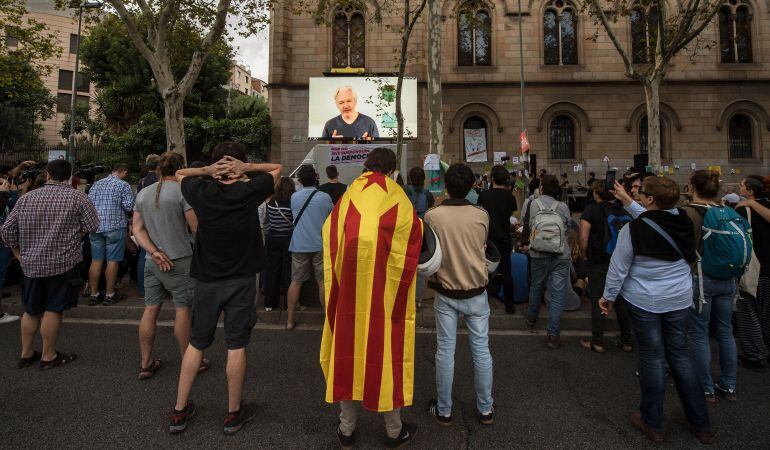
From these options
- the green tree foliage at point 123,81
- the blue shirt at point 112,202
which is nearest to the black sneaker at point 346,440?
the blue shirt at point 112,202

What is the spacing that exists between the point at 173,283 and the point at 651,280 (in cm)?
393

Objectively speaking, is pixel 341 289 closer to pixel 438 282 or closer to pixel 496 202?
pixel 438 282

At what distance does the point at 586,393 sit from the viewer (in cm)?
354

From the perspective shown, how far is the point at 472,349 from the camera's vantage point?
299cm

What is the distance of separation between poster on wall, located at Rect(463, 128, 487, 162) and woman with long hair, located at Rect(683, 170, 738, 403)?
1603cm

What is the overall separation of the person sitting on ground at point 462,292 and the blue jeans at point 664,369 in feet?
3.57

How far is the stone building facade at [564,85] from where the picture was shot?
18750mm

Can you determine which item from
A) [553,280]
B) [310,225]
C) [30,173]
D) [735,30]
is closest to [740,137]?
[735,30]

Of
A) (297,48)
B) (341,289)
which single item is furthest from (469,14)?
(297,48)

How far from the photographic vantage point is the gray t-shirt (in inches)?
145

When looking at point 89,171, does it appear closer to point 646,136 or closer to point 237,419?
point 237,419

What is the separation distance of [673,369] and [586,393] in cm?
86

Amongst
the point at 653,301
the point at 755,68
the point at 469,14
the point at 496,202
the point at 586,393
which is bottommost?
the point at 586,393

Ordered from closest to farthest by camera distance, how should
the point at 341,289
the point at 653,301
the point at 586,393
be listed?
the point at 341,289 → the point at 653,301 → the point at 586,393
